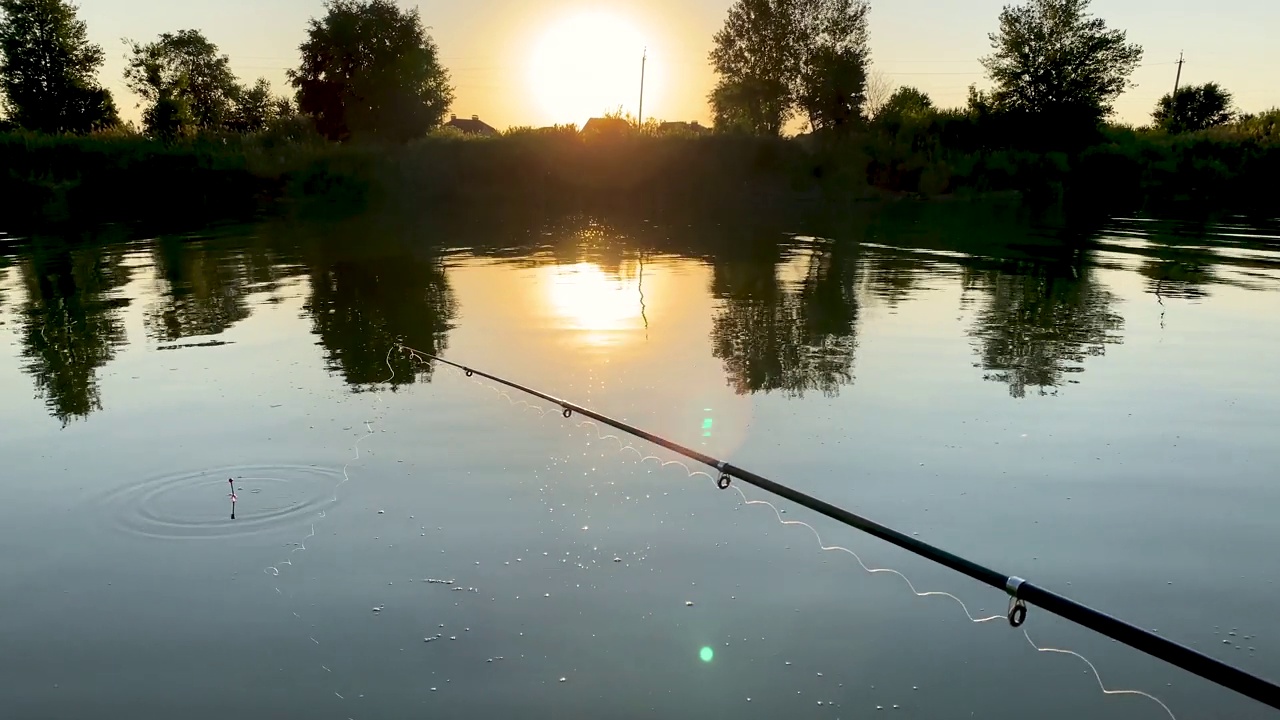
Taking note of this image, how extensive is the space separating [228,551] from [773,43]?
7561 centimetres

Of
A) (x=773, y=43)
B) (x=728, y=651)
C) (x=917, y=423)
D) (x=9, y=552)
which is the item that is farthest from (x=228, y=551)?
(x=773, y=43)

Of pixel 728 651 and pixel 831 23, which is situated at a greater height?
pixel 831 23

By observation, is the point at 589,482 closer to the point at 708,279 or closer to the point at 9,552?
the point at 9,552

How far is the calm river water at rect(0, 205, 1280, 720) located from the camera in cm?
484

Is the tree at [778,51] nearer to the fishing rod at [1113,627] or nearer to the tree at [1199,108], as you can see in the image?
the tree at [1199,108]

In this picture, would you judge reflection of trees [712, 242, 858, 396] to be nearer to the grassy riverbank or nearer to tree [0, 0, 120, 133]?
the grassy riverbank

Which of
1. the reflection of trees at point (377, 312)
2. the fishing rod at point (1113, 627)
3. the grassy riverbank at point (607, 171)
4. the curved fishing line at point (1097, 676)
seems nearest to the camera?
the fishing rod at point (1113, 627)

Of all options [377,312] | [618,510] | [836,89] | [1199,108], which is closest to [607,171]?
[836,89]

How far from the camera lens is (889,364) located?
1177cm

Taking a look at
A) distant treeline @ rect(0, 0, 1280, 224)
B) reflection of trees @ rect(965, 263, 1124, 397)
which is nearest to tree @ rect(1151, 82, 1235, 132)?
distant treeline @ rect(0, 0, 1280, 224)

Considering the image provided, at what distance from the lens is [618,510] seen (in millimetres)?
6996

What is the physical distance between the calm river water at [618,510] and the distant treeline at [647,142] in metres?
37.4

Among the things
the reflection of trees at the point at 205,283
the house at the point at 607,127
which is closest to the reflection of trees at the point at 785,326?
the reflection of trees at the point at 205,283

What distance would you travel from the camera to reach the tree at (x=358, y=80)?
66375mm
